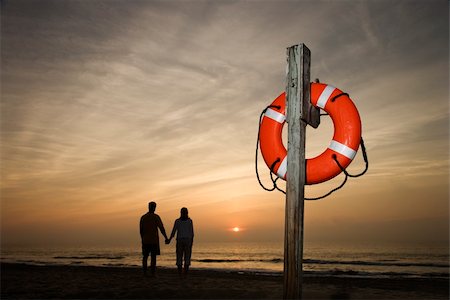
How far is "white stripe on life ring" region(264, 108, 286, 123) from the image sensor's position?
4.07 metres

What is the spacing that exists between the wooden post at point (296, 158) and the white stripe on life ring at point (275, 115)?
0.39 meters

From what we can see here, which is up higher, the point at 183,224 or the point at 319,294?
the point at 183,224

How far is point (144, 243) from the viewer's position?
324 inches

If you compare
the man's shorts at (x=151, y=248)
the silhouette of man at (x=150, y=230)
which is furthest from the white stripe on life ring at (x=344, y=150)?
the man's shorts at (x=151, y=248)

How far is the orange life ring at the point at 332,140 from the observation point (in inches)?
151

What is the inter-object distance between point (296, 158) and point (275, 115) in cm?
80

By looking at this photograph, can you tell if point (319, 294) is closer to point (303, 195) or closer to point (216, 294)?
point (216, 294)

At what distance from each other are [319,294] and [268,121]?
4.38 meters

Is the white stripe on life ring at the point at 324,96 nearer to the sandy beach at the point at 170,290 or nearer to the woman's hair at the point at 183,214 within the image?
the sandy beach at the point at 170,290

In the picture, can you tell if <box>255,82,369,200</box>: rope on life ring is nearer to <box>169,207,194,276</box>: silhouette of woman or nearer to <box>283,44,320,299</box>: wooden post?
<box>283,44,320,299</box>: wooden post

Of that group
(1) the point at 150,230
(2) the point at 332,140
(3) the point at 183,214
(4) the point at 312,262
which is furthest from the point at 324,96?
(4) the point at 312,262

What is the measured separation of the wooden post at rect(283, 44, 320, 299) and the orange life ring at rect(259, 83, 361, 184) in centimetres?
25

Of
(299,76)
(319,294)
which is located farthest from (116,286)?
(299,76)

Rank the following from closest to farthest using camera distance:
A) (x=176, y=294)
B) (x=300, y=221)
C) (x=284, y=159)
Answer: (x=300, y=221) → (x=284, y=159) → (x=176, y=294)
